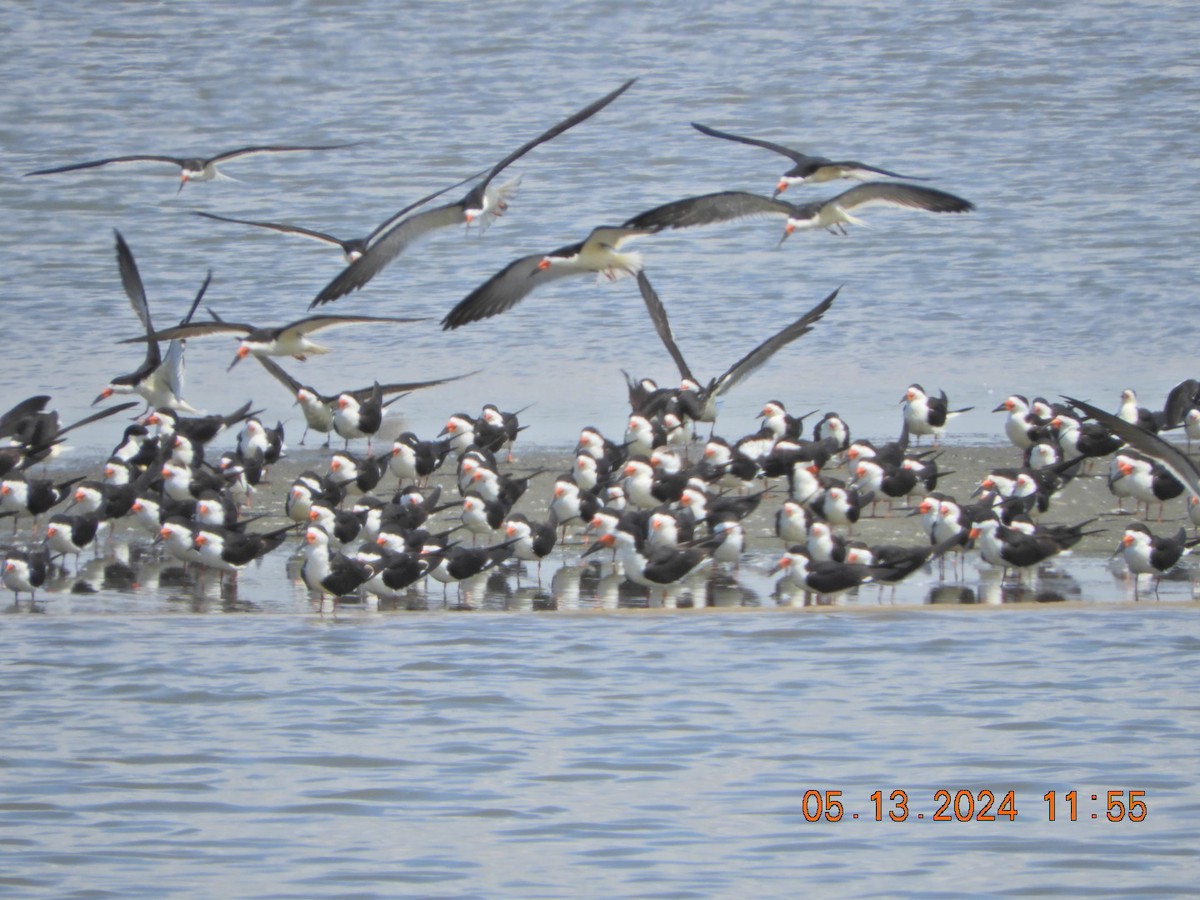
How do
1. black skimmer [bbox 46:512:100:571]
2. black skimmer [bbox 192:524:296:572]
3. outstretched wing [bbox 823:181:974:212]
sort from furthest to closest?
outstretched wing [bbox 823:181:974:212], black skimmer [bbox 46:512:100:571], black skimmer [bbox 192:524:296:572]

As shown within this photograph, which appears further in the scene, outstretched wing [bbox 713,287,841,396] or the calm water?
outstretched wing [bbox 713,287,841,396]

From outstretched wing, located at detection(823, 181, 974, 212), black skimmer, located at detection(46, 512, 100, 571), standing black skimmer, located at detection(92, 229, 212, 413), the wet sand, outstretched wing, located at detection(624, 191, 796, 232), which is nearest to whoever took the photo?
the wet sand

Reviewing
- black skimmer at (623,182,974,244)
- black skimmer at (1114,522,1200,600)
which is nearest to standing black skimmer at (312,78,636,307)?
black skimmer at (623,182,974,244)

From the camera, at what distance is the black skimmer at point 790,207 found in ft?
38.9

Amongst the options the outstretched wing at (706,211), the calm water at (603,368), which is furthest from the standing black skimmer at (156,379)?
the outstretched wing at (706,211)

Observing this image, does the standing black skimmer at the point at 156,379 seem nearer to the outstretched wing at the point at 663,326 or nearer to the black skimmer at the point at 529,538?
the outstretched wing at the point at 663,326

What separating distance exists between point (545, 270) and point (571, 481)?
1.28 meters

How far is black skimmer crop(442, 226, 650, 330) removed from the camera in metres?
12.1

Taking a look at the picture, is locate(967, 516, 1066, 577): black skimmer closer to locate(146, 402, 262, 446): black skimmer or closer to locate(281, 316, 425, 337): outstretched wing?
locate(281, 316, 425, 337): outstretched wing

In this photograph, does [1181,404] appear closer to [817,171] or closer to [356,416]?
[817,171]

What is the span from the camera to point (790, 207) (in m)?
13.0

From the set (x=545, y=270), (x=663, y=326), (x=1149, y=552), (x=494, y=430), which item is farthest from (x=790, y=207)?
(x=1149, y=552)

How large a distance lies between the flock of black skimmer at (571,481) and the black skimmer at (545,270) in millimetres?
16

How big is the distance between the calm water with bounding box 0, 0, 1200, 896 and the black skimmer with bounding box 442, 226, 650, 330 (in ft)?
7.92
